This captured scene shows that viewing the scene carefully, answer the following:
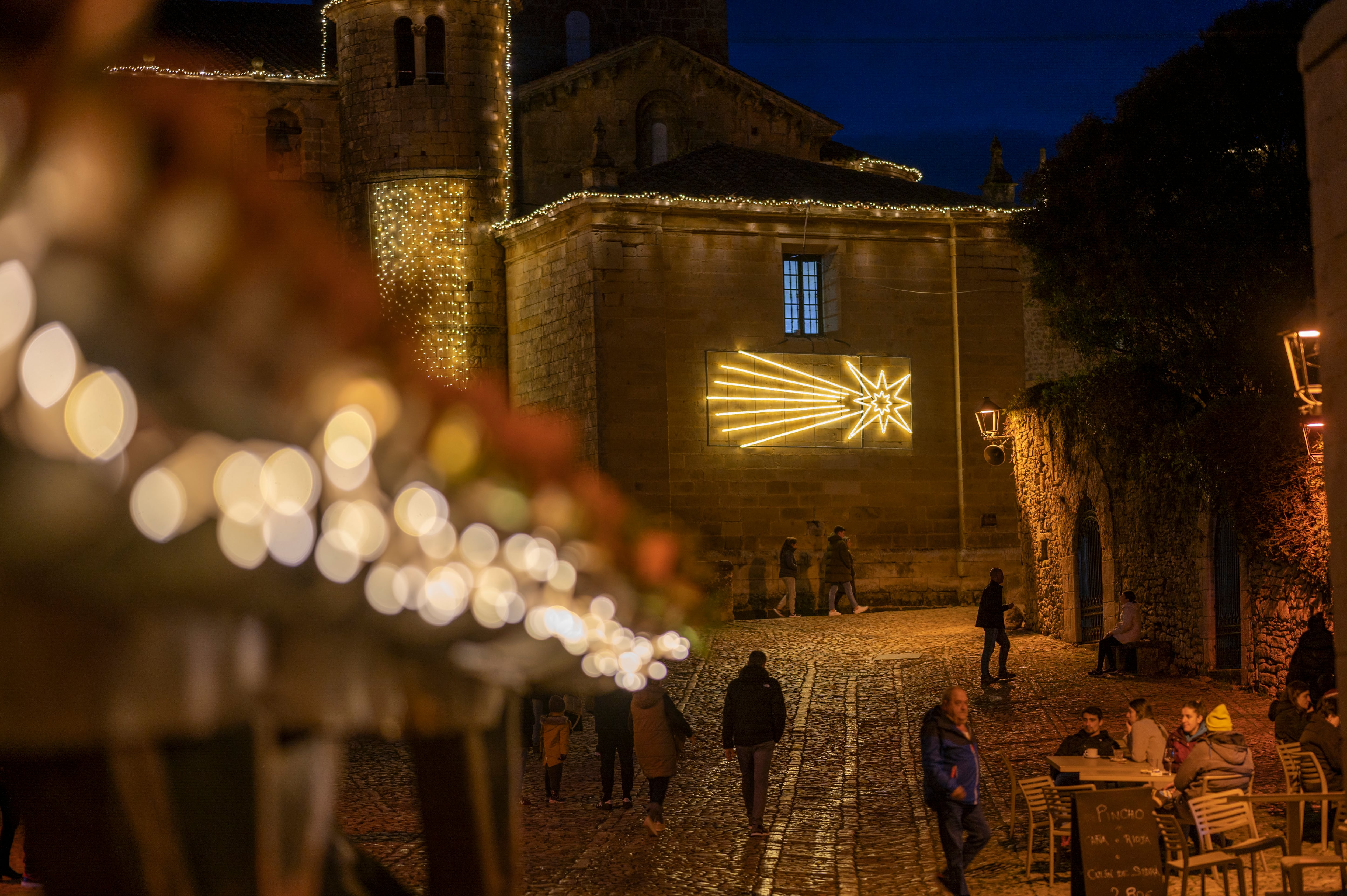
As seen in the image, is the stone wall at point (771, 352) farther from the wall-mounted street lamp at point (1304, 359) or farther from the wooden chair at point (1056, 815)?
the wooden chair at point (1056, 815)

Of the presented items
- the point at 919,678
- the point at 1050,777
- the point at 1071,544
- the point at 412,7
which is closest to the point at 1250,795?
the point at 1050,777

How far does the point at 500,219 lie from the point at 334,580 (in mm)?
27103

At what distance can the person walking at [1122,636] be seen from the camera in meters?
17.8

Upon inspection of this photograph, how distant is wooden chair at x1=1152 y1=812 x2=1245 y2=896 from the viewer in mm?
8398

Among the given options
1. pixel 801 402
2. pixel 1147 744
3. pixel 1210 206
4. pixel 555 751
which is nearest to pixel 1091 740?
pixel 1147 744

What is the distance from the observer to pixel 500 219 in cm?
2933

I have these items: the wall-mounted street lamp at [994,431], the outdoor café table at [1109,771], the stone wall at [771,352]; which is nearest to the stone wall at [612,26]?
the stone wall at [771,352]

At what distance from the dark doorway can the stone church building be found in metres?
9.89

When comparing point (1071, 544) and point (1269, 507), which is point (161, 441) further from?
point (1071, 544)

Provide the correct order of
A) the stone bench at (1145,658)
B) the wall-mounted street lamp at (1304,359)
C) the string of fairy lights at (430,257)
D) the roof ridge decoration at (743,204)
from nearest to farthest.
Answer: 1. the wall-mounted street lamp at (1304,359)
2. the stone bench at (1145,658)
3. the roof ridge decoration at (743,204)
4. the string of fairy lights at (430,257)

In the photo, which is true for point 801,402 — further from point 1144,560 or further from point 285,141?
point 285,141

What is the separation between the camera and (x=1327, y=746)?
10.5 metres

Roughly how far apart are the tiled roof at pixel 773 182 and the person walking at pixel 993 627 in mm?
11772

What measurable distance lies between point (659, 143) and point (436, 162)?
693cm
